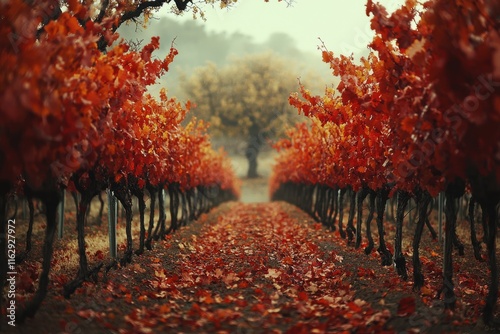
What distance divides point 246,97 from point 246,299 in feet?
192

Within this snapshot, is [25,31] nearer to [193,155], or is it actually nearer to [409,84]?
[409,84]

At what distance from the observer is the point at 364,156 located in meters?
11.9

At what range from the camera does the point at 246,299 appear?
8.24 meters

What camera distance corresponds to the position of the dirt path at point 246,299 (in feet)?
21.7

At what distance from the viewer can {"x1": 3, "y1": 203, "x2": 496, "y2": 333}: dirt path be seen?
6.62 metres

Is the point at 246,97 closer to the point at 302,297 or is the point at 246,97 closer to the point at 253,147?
the point at 253,147

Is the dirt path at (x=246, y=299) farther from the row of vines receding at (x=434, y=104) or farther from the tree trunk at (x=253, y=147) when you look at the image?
the tree trunk at (x=253, y=147)

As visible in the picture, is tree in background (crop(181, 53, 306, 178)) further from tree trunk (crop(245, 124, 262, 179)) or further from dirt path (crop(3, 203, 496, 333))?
dirt path (crop(3, 203, 496, 333))

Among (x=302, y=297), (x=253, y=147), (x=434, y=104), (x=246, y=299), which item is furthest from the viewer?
(x=253, y=147)

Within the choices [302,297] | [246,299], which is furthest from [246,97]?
[302,297]

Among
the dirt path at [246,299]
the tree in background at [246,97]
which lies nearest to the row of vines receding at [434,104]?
the dirt path at [246,299]

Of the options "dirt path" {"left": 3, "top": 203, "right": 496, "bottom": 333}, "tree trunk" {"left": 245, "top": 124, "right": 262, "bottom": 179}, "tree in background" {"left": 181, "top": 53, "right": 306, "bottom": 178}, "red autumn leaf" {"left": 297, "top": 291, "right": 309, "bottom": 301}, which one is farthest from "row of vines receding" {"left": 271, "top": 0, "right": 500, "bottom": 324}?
"tree trunk" {"left": 245, "top": 124, "right": 262, "bottom": 179}

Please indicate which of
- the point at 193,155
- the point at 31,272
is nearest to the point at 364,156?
the point at 31,272

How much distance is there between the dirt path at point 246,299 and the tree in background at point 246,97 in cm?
5270
